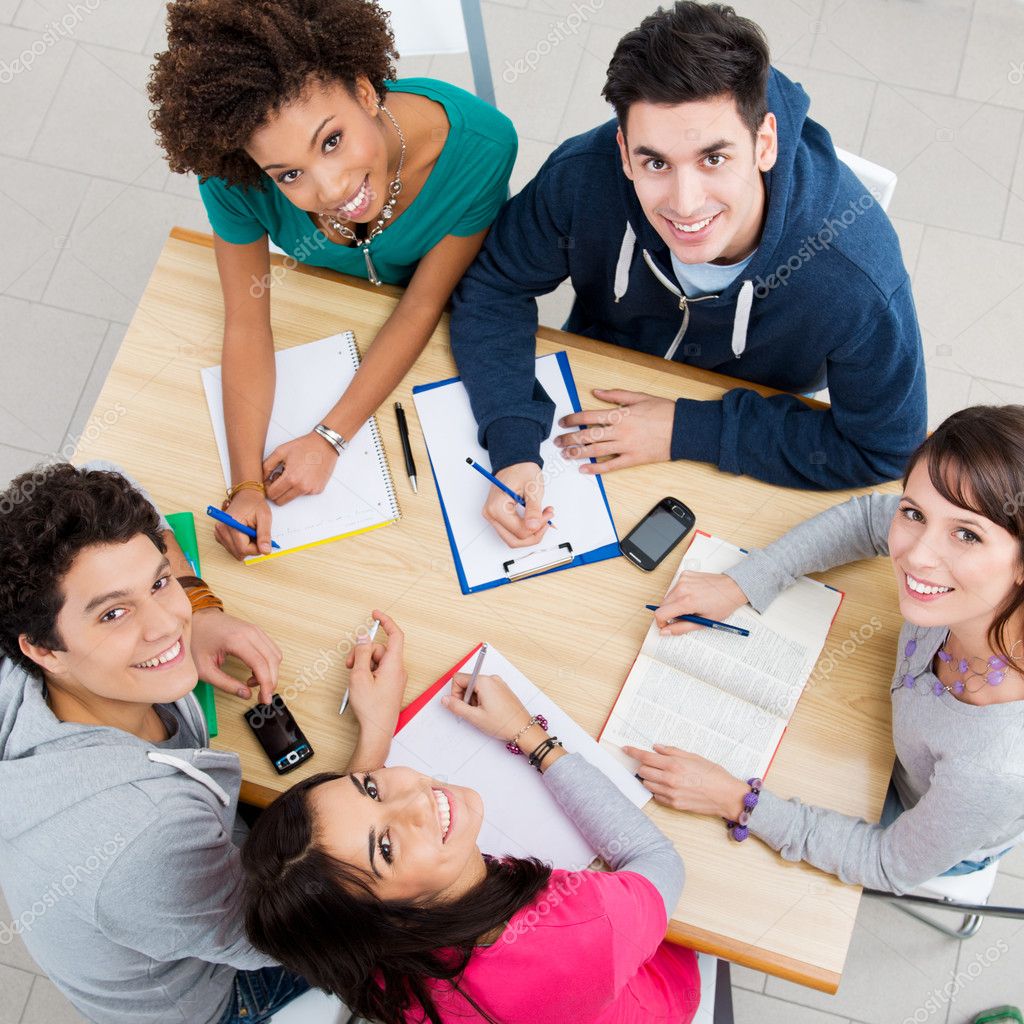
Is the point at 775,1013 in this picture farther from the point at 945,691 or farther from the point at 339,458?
the point at 339,458

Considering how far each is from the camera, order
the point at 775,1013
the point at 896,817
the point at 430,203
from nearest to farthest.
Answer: the point at 896,817, the point at 430,203, the point at 775,1013

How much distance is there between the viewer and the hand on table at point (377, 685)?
1.42m

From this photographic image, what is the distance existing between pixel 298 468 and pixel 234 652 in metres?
0.32

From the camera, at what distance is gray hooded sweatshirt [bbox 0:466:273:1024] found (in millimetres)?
1229

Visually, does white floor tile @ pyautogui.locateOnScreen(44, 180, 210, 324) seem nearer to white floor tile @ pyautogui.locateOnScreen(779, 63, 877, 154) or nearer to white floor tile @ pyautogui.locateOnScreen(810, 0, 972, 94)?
white floor tile @ pyautogui.locateOnScreen(779, 63, 877, 154)

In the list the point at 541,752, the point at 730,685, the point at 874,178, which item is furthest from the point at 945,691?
the point at 874,178

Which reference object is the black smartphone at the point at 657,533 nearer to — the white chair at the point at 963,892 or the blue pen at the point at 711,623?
the blue pen at the point at 711,623

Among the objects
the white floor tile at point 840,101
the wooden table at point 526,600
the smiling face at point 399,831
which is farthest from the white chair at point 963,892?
the white floor tile at point 840,101

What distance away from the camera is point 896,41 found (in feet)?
9.37

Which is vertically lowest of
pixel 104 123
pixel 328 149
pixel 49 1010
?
pixel 49 1010

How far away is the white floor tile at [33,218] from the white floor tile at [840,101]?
2.13m

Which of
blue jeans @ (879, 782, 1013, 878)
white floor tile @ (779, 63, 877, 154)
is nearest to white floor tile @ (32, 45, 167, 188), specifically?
white floor tile @ (779, 63, 877, 154)

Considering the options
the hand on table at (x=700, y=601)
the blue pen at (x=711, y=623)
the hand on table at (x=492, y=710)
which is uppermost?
the hand on table at (x=700, y=601)

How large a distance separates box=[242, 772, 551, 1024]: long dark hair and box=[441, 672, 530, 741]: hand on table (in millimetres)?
208
